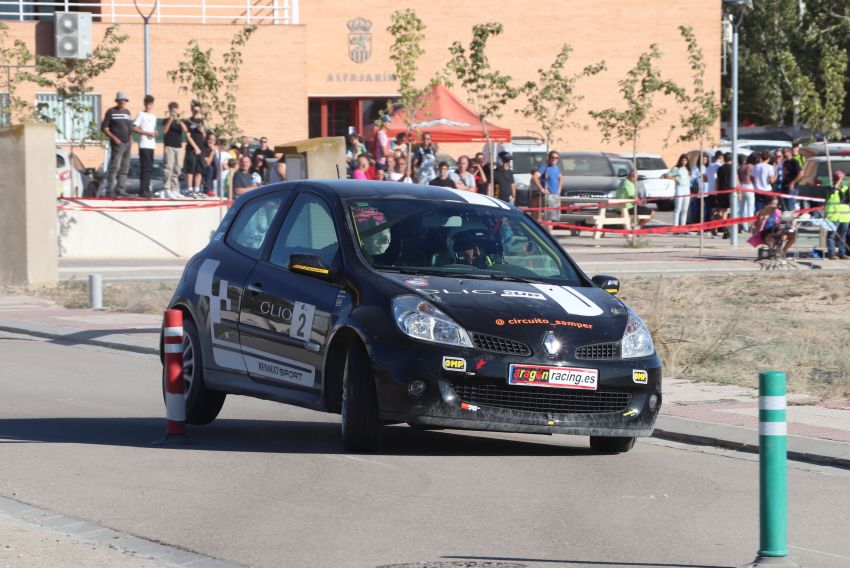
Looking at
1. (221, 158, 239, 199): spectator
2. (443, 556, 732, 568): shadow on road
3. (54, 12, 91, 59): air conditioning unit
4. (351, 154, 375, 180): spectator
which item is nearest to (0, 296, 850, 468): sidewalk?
(443, 556, 732, 568): shadow on road

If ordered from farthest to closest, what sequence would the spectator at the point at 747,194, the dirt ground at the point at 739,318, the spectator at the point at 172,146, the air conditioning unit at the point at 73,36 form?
the air conditioning unit at the point at 73,36 < the spectator at the point at 747,194 < the spectator at the point at 172,146 < the dirt ground at the point at 739,318

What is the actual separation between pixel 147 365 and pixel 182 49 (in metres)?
34.3

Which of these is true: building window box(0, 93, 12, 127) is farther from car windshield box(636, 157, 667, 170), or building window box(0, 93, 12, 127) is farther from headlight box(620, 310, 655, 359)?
headlight box(620, 310, 655, 359)

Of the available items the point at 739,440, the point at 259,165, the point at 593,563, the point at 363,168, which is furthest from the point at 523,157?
the point at 593,563

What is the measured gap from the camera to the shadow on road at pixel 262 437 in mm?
10227

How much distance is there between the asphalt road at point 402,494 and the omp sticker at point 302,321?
0.70m

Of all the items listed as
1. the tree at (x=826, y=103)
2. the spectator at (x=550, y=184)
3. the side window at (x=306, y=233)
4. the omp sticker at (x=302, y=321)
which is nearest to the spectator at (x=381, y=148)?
the spectator at (x=550, y=184)

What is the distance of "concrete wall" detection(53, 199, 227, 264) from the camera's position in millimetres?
29375

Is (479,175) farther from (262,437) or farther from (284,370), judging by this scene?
(284,370)

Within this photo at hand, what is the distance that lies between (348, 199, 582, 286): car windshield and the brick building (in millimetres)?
35938

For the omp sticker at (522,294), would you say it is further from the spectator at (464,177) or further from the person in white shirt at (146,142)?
the person in white shirt at (146,142)

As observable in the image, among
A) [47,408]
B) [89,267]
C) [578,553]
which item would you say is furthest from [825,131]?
[578,553]

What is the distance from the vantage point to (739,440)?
10.5m

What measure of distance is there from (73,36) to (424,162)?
33.6 ft
